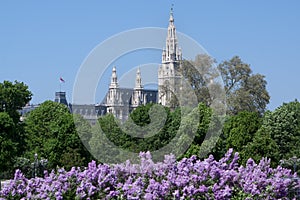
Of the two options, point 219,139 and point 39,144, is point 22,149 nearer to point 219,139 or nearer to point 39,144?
point 39,144

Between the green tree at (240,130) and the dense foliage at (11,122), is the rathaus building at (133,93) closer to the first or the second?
the dense foliage at (11,122)

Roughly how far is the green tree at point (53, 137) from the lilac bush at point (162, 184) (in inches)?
1531

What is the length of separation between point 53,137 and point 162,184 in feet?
145

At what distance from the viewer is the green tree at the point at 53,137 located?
54719mm

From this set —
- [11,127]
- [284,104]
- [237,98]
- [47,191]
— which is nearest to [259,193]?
[47,191]

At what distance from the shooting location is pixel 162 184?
1327 cm

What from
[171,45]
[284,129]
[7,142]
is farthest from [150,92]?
[7,142]

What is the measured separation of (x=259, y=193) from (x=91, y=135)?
4653 cm

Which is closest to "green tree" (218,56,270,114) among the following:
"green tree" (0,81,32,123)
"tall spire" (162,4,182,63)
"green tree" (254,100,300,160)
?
"green tree" (254,100,300,160)

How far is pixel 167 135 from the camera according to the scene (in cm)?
5391

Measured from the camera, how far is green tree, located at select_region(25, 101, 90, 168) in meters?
54.7

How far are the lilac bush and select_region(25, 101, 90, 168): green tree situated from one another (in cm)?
3888

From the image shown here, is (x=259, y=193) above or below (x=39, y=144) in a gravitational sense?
below

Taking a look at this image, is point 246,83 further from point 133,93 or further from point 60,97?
point 60,97
